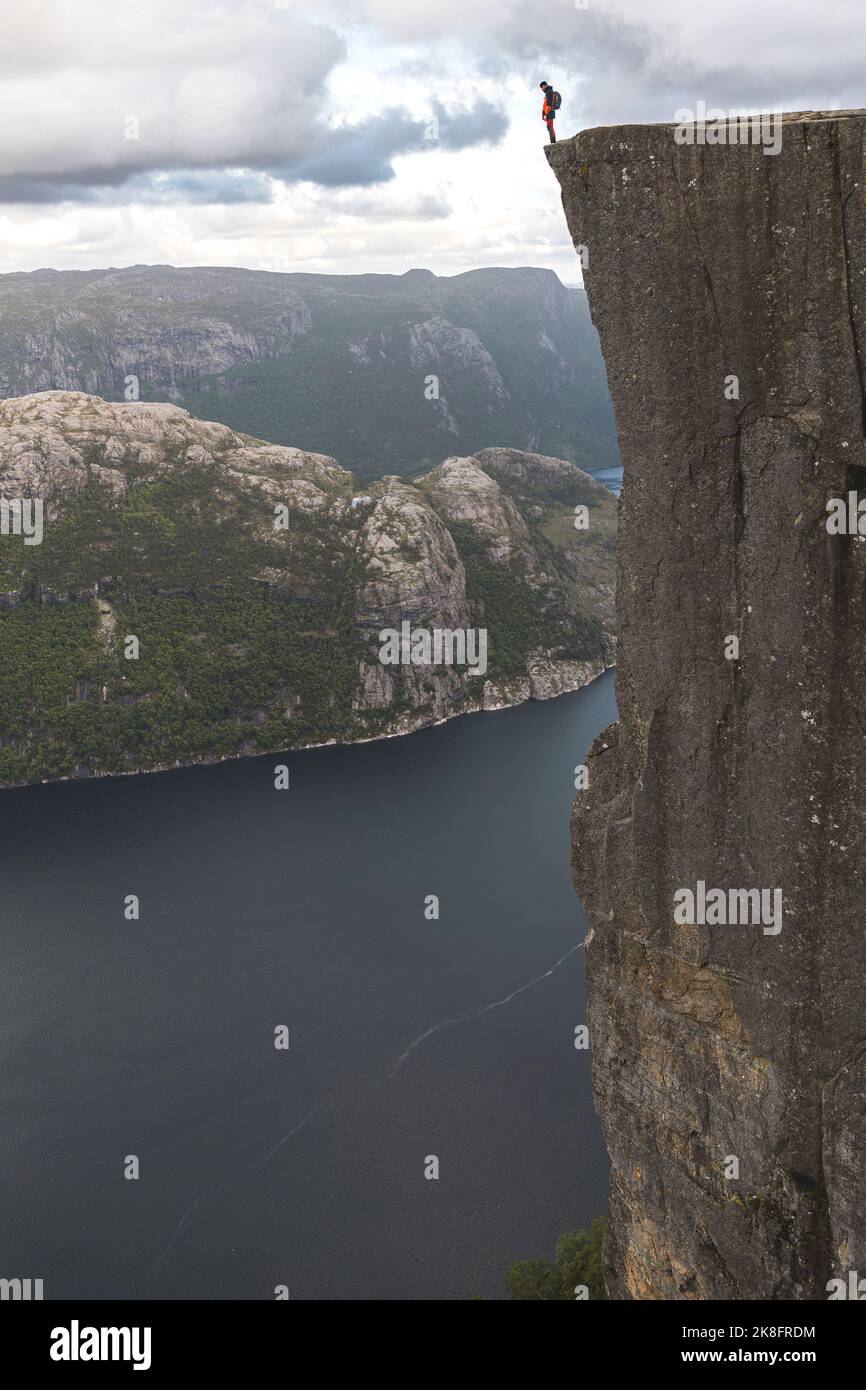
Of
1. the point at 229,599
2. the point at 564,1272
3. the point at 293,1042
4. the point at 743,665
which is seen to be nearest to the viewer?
the point at 743,665

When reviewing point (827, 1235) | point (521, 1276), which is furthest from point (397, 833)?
point (827, 1235)

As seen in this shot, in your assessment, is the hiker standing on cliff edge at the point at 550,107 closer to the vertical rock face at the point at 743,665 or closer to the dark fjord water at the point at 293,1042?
the vertical rock face at the point at 743,665

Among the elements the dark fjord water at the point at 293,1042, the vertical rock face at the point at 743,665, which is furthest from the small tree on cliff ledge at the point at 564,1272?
the vertical rock face at the point at 743,665

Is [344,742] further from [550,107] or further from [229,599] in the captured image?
[550,107]

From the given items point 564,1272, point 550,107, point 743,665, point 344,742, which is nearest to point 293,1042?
point 564,1272

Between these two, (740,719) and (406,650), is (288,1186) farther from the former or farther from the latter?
(406,650)

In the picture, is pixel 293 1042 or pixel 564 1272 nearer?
pixel 564 1272
